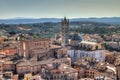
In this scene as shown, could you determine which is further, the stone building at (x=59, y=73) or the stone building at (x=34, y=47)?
the stone building at (x=34, y=47)

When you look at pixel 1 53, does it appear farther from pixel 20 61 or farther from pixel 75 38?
pixel 75 38

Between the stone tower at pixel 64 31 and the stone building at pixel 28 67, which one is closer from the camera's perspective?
the stone building at pixel 28 67

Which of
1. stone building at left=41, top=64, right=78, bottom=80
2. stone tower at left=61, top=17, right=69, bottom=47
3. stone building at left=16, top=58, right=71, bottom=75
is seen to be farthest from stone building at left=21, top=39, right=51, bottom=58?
stone building at left=41, top=64, right=78, bottom=80

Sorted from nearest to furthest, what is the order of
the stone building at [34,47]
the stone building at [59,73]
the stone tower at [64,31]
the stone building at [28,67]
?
the stone building at [59,73]
the stone building at [28,67]
the stone building at [34,47]
the stone tower at [64,31]

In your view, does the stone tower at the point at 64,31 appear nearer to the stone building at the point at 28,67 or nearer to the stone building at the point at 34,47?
the stone building at the point at 34,47

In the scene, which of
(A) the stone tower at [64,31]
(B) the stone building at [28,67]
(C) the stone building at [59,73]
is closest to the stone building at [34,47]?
(A) the stone tower at [64,31]

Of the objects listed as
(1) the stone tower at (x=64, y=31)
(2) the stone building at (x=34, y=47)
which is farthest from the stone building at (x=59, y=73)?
(1) the stone tower at (x=64, y=31)

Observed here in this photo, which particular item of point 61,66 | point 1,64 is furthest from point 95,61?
point 1,64

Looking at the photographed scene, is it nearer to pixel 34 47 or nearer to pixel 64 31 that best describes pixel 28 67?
pixel 34 47

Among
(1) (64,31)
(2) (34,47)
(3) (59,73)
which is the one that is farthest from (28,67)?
(1) (64,31)

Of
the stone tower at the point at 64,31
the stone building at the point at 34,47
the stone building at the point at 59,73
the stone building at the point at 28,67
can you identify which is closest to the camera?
the stone building at the point at 59,73

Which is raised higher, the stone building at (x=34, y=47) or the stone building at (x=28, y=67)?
the stone building at (x=34, y=47)
